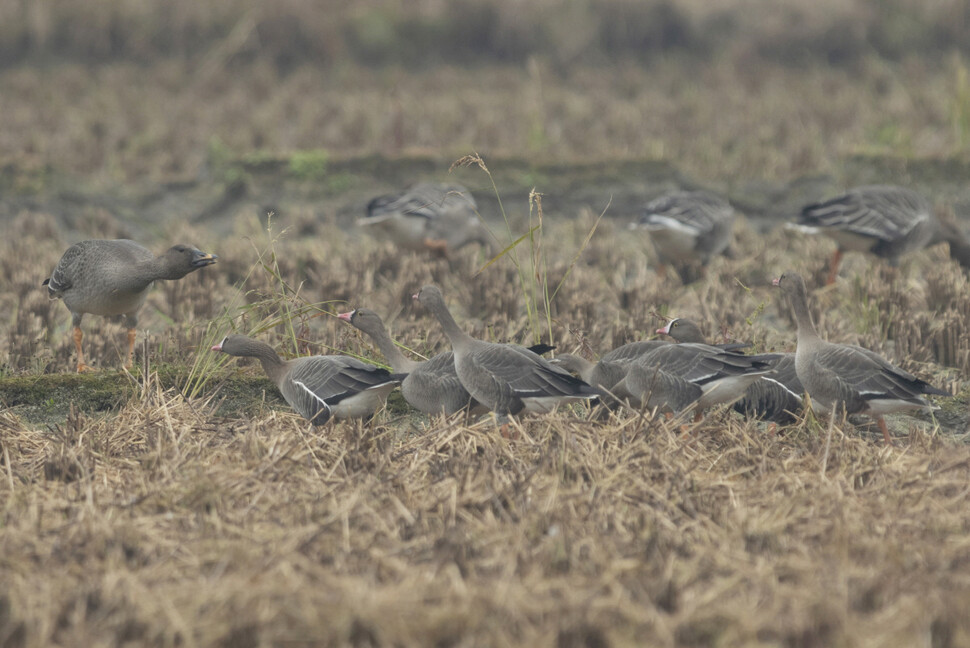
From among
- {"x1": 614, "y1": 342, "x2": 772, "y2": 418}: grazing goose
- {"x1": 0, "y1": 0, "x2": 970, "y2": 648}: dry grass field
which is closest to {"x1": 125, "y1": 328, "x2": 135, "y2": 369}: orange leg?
{"x1": 0, "y1": 0, "x2": 970, "y2": 648}: dry grass field

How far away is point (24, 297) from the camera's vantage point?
9.01 m

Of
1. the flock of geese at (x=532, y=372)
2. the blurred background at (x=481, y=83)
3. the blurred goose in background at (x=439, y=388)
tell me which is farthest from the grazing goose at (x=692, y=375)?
the blurred background at (x=481, y=83)

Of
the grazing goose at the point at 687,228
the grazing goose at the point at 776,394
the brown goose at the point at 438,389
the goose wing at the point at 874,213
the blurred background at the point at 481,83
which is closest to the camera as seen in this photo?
the brown goose at the point at 438,389

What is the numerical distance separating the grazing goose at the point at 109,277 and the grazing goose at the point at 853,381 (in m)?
3.52

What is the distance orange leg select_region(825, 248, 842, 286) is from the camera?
9.66 meters

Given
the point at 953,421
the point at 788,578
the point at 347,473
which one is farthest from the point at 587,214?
the point at 788,578

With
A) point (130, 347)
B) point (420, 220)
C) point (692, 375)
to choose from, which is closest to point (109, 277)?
point (130, 347)

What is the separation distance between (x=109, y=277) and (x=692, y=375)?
3642mm

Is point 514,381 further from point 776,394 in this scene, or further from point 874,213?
point 874,213

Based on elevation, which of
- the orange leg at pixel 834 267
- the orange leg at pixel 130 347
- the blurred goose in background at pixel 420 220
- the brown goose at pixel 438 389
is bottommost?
the orange leg at pixel 834 267

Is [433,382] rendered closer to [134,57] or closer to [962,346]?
[962,346]

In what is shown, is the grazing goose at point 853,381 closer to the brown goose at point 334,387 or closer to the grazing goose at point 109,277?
the brown goose at point 334,387

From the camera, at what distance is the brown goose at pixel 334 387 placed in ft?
18.6

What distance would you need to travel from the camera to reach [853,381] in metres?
5.68
